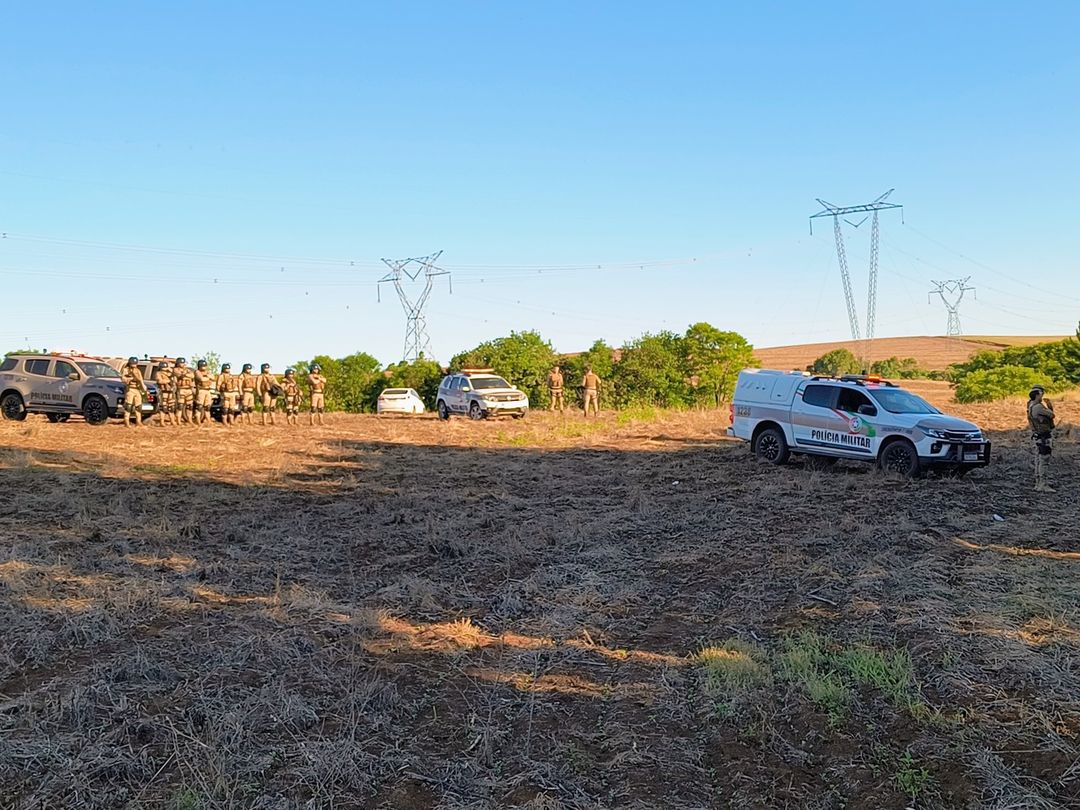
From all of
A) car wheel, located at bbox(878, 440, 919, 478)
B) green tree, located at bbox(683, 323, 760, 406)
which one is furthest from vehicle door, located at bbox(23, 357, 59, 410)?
green tree, located at bbox(683, 323, 760, 406)

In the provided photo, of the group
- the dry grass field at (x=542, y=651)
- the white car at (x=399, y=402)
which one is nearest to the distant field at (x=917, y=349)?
the white car at (x=399, y=402)

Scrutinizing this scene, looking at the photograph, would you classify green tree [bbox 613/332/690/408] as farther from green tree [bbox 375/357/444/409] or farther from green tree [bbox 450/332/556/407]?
green tree [bbox 375/357/444/409]

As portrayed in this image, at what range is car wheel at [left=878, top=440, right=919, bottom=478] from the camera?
45.5ft

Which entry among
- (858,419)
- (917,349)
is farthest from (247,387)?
(917,349)

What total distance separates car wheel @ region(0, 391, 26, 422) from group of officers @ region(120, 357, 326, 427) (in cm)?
309

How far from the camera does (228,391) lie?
78.3 feet

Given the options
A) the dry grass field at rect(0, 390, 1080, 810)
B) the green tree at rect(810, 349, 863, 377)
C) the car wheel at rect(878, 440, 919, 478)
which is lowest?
the dry grass field at rect(0, 390, 1080, 810)

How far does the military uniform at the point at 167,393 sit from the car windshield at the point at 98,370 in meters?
1.28

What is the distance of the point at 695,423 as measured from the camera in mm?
25984

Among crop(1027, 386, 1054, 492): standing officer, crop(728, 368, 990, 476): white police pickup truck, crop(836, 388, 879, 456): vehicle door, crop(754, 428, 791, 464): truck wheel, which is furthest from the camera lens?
crop(754, 428, 791, 464): truck wheel

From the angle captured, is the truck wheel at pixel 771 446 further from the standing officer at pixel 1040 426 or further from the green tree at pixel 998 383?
the green tree at pixel 998 383

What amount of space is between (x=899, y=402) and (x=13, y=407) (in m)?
23.1

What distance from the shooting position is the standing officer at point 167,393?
75.7 ft

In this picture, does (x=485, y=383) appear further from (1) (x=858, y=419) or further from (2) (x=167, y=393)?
(1) (x=858, y=419)
